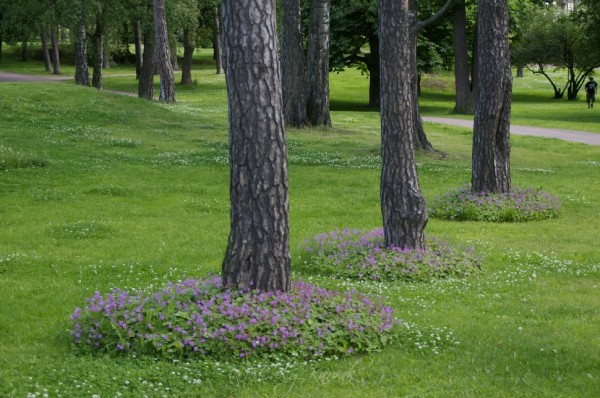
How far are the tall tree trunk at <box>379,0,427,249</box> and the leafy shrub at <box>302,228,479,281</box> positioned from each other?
0.91 ft

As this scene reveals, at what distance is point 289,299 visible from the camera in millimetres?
7516

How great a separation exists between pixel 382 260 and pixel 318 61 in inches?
721

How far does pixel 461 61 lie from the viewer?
1724 inches

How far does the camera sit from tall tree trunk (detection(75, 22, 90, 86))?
39031 millimetres

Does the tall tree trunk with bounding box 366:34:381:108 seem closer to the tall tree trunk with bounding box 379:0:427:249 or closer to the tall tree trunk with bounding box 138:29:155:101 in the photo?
the tall tree trunk with bounding box 138:29:155:101

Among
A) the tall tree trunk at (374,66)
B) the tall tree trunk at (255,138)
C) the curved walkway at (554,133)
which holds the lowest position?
the curved walkway at (554,133)

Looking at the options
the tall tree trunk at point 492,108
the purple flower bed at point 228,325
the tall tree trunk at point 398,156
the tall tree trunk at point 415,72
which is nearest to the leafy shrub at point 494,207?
the tall tree trunk at point 492,108

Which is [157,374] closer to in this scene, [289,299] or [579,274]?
[289,299]

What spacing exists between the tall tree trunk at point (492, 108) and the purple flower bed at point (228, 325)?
8.64 meters

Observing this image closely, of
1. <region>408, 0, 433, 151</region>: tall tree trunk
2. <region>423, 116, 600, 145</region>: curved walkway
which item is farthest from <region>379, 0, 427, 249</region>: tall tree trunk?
<region>423, 116, 600, 145</region>: curved walkway

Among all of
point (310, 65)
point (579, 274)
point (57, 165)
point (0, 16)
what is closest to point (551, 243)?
point (579, 274)

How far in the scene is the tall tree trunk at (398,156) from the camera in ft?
36.0

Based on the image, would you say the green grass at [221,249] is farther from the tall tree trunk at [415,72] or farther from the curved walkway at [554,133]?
the curved walkway at [554,133]


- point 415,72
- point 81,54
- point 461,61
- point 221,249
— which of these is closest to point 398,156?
point 221,249
